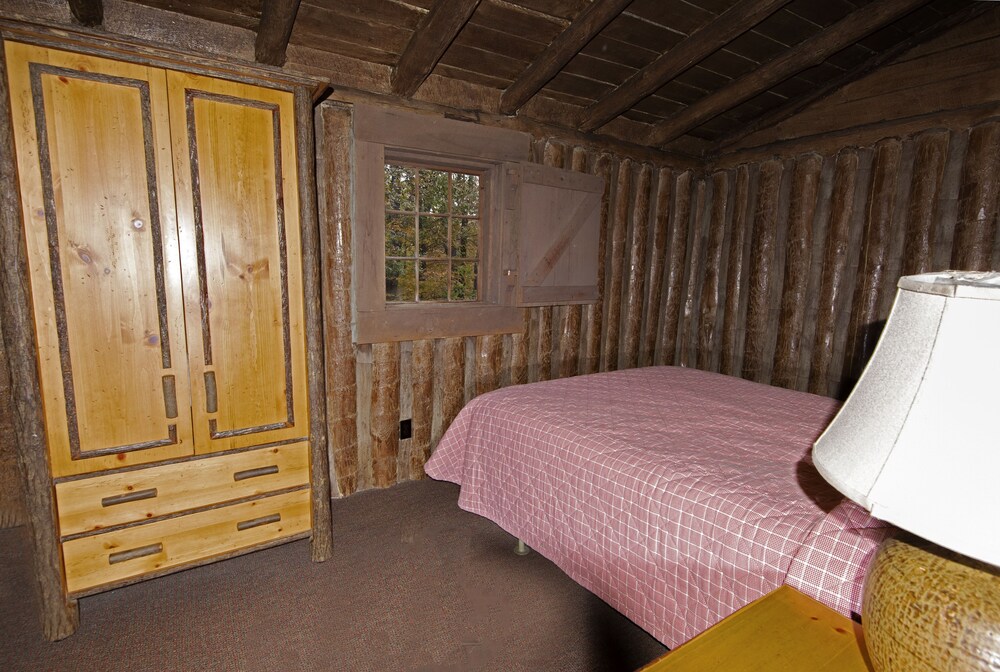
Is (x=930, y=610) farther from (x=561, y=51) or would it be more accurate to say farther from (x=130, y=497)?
(x=561, y=51)

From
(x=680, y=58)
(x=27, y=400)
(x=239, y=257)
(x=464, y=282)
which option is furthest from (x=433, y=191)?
(x=27, y=400)

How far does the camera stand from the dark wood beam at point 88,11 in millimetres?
2307

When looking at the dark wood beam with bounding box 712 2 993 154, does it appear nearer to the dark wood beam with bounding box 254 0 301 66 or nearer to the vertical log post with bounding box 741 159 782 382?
the vertical log post with bounding box 741 159 782 382

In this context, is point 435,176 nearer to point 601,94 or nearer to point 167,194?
point 601,94

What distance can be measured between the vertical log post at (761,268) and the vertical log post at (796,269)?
134 millimetres

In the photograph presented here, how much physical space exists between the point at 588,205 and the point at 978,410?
3815 mm

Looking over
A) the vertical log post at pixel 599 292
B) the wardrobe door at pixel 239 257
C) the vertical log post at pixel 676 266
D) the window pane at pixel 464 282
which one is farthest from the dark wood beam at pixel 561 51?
the vertical log post at pixel 676 266

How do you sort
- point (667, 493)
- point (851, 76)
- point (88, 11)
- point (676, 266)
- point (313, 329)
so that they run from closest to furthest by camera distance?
point (667, 493) < point (88, 11) < point (313, 329) < point (851, 76) < point (676, 266)

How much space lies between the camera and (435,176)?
3740 mm

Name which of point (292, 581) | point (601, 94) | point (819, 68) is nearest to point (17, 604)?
point (292, 581)

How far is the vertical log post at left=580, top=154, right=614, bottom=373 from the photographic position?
14.2 feet

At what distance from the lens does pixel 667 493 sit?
5.56ft

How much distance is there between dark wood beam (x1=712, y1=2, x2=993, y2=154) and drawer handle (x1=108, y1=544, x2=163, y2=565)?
5.28 metres

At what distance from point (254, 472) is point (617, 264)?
10.9 ft
